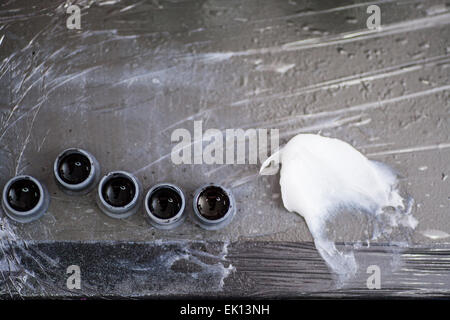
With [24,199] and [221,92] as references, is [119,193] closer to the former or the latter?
[24,199]

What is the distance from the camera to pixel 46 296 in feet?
3.10

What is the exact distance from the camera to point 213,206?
97 cm

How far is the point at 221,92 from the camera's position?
40.9 inches

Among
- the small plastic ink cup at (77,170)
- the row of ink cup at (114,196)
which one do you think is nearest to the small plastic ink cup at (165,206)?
the row of ink cup at (114,196)

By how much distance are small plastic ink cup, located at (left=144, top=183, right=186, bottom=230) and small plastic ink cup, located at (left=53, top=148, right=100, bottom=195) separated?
13 centimetres

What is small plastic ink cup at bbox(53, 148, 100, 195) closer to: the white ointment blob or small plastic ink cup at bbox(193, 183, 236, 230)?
small plastic ink cup at bbox(193, 183, 236, 230)

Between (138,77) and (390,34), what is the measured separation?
619 millimetres

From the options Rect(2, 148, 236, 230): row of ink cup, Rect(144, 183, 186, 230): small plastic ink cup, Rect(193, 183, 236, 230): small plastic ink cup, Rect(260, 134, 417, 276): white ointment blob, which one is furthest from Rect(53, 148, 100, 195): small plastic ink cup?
Rect(260, 134, 417, 276): white ointment blob

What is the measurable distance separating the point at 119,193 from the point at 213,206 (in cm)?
21

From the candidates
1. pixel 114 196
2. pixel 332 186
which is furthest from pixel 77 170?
pixel 332 186

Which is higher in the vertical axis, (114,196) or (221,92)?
(221,92)

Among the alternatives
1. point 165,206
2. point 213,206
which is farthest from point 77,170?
point 213,206

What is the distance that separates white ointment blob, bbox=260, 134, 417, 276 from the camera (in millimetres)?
961
